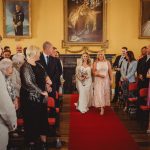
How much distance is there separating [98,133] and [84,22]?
7.17 m

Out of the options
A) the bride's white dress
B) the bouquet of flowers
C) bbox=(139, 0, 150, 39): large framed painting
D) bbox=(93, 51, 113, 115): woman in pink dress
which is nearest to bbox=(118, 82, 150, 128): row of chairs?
bbox=(93, 51, 113, 115): woman in pink dress

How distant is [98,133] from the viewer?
23.8 ft

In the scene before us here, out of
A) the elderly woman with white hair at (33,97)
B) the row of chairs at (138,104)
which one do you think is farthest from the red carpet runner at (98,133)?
the elderly woman with white hair at (33,97)

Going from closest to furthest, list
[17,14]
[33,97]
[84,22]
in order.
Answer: [33,97]
[17,14]
[84,22]

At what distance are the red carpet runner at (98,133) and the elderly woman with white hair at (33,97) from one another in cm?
92

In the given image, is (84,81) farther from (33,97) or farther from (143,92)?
(33,97)

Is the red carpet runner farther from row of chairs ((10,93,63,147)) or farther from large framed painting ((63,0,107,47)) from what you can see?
large framed painting ((63,0,107,47))

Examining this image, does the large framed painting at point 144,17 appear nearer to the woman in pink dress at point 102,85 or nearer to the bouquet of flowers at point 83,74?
the woman in pink dress at point 102,85

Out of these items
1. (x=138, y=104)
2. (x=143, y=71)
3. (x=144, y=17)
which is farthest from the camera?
(x=144, y=17)

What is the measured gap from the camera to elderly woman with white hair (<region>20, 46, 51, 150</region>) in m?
5.16

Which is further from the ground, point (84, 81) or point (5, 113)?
point (5, 113)

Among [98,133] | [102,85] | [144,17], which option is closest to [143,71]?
[102,85]

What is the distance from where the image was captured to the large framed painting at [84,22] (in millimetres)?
13336

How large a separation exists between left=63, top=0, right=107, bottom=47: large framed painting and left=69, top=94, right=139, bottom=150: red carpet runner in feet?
15.6
